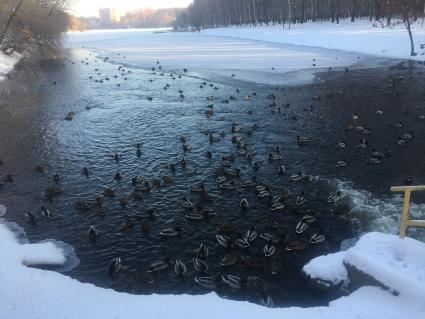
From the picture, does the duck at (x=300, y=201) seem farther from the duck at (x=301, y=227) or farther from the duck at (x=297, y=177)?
the duck at (x=297, y=177)

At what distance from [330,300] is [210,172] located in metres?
9.70

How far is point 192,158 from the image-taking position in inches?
844

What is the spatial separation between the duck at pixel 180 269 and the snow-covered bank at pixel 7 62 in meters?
41.7

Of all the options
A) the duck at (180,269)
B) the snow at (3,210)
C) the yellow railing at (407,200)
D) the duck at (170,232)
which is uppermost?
the yellow railing at (407,200)

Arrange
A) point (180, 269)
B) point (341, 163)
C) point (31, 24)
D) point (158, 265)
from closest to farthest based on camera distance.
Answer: point (180, 269)
point (158, 265)
point (341, 163)
point (31, 24)

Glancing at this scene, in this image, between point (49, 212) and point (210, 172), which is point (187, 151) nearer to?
point (210, 172)

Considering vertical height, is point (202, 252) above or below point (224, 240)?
below

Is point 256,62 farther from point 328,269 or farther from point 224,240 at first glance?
point 328,269

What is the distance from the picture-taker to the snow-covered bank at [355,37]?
4994 cm

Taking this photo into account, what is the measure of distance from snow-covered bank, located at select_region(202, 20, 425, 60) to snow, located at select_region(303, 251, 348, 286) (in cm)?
4120

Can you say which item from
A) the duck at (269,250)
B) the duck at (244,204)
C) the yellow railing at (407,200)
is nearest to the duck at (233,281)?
the duck at (269,250)

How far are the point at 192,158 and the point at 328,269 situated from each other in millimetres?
11268

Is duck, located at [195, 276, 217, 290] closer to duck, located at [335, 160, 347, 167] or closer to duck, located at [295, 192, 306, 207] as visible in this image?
duck, located at [295, 192, 306, 207]

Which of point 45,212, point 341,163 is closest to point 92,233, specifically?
point 45,212
